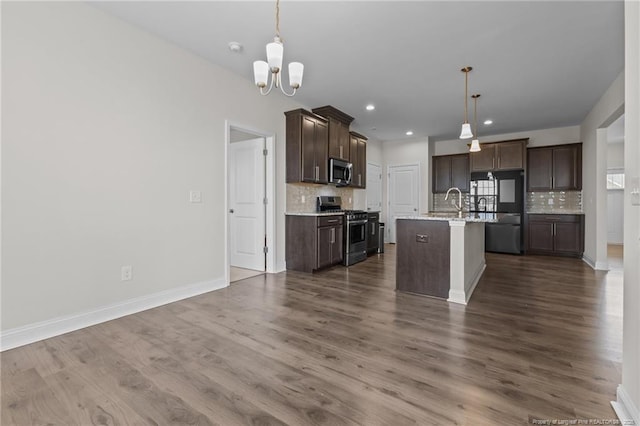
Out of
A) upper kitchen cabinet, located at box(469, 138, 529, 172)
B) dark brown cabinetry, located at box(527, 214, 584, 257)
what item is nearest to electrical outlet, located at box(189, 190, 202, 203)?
upper kitchen cabinet, located at box(469, 138, 529, 172)

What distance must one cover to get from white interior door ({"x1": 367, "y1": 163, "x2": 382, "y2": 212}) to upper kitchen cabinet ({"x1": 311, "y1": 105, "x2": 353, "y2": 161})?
186 centimetres

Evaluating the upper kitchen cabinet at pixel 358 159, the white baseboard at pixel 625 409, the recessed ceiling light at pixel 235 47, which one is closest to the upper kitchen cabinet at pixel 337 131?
the upper kitchen cabinet at pixel 358 159

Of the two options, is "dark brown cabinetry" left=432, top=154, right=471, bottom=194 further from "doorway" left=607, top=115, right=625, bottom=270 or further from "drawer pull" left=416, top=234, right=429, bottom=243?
"drawer pull" left=416, top=234, right=429, bottom=243

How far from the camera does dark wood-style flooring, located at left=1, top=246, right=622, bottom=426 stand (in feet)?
4.75

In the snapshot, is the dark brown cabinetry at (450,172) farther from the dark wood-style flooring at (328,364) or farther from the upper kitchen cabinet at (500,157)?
the dark wood-style flooring at (328,364)

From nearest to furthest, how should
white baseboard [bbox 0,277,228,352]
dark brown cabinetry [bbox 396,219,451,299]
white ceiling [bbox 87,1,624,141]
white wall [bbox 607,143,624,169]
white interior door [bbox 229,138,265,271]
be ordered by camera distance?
white baseboard [bbox 0,277,228,352] → white ceiling [bbox 87,1,624,141] → dark brown cabinetry [bbox 396,219,451,299] → white interior door [bbox 229,138,265,271] → white wall [bbox 607,143,624,169]

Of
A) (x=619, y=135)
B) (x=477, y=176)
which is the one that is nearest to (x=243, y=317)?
(x=477, y=176)

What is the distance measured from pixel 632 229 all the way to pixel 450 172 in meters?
5.95

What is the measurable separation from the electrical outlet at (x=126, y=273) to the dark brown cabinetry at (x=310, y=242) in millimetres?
2233

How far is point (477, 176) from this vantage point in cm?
656

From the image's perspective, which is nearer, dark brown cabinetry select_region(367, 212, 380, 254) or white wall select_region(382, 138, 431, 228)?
dark brown cabinetry select_region(367, 212, 380, 254)

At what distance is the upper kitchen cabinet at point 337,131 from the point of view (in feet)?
16.4

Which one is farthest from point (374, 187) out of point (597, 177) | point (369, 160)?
point (597, 177)

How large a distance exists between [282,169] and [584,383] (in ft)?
12.8
